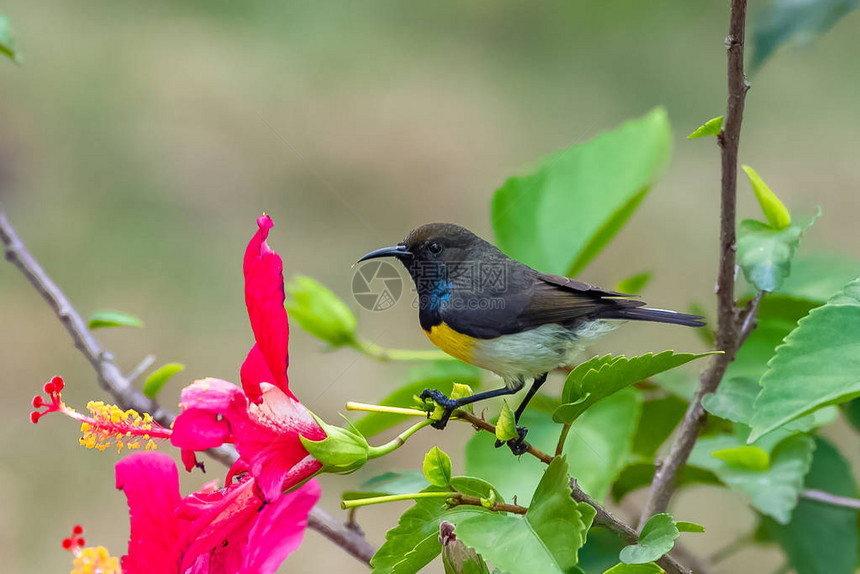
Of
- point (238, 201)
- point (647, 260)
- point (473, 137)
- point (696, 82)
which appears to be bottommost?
point (647, 260)

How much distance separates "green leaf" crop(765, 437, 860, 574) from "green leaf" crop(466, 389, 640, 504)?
25 centimetres

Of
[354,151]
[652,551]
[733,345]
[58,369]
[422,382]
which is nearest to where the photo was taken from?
[652,551]

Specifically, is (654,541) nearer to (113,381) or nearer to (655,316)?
(655,316)

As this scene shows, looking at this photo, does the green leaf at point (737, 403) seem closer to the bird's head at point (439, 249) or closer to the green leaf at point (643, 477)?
the green leaf at point (643, 477)

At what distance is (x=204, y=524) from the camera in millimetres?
692

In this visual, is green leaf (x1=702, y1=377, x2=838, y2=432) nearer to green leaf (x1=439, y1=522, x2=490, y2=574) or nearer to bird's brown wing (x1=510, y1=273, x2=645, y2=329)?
bird's brown wing (x1=510, y1=273, x2=645, y2=329)

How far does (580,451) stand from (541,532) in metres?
0.39

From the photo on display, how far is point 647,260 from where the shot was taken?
3406 mm

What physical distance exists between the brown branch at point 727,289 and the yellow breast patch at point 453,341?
0.87 feet

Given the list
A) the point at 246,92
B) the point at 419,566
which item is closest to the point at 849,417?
the point at 419,566

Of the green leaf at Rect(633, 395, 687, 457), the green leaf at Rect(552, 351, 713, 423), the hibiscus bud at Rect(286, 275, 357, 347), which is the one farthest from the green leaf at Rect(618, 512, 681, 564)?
the hibiscus bud at Rect(286, 275, 357, 347)

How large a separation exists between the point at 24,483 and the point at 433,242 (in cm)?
239

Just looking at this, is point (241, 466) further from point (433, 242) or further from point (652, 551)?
point (433, 242)

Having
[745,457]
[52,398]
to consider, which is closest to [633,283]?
[745,457]
